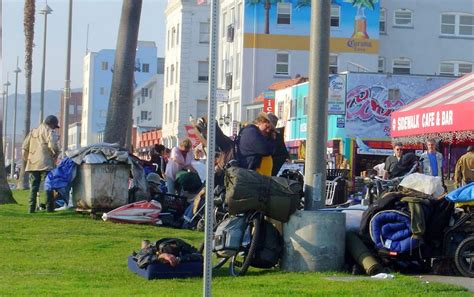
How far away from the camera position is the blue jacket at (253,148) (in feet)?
44.3

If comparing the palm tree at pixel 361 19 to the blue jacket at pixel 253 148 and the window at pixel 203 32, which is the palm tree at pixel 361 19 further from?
the blue jacket at pixel 253 148

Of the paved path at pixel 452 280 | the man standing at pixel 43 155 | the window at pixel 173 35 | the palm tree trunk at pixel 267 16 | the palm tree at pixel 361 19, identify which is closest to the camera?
the paved path at pixel 452 280

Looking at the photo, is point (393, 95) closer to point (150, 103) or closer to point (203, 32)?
point (203, 32)

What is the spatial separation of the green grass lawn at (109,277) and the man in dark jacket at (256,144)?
1.79 metres

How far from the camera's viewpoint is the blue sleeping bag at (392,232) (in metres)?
11.3

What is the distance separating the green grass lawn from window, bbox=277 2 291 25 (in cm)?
5174

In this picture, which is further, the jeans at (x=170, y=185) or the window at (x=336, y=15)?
the window at (x=336, y=15)

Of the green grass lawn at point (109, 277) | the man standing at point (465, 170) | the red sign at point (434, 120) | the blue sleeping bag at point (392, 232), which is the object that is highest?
the red sign at point (434, 120)

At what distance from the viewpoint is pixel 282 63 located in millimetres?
66688

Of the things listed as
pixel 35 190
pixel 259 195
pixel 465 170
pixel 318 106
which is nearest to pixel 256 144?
pixel 318 106

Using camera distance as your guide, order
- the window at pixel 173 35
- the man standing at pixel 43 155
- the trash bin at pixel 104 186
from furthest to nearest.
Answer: the window at pixel 173 35
the man standing at pixel 43 155
the trash bin at pixel 104 186

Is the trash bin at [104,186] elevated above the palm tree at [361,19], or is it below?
below

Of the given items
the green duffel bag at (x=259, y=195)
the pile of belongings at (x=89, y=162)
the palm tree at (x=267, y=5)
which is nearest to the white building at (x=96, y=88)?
the palm tree at (x=267, y=5)

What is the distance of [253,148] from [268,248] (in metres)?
2.34
